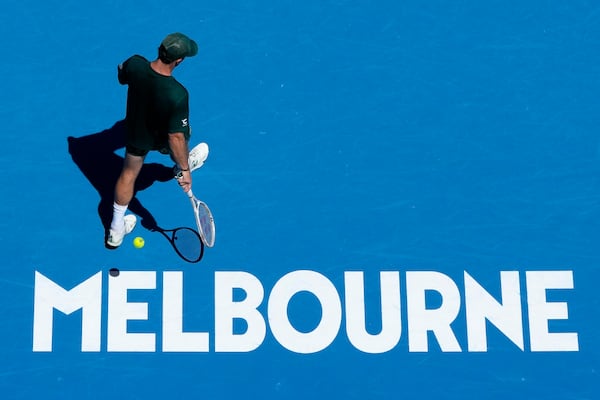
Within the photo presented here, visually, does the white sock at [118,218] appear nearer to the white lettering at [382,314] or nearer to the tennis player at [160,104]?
the tennis player at [160,104]

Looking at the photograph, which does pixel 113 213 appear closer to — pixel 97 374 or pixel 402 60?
pixel 97 374

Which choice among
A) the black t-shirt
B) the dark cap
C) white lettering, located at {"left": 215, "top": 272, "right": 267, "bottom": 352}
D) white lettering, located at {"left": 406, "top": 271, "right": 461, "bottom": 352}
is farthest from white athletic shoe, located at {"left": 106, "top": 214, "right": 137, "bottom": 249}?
white lettering, located at {"left": 406, "top": 271, "right": 461, "bottom": 352}

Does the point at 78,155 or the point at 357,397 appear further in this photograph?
the point at 78,155

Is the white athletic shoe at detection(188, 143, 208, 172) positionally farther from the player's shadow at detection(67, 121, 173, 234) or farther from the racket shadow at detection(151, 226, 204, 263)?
the racket shadow at detection(151, 226, 204, 263)

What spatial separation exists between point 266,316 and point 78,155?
7.55ft

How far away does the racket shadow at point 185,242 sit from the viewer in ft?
25.2

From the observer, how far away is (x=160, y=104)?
663cm

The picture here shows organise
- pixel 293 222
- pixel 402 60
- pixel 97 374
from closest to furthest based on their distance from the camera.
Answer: pixel 97 374 → pixel 293 222 → pixel 402 60

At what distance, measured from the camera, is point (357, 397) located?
24.1 feet

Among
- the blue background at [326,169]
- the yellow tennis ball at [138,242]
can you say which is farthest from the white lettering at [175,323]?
the yellow tennis ball at [138,242]

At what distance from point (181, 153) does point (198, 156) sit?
3.58ft

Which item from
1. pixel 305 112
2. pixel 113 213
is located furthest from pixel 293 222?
pixel 113 213

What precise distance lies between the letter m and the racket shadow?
681 mm

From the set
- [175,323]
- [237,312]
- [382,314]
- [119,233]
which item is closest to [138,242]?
[119,233]
